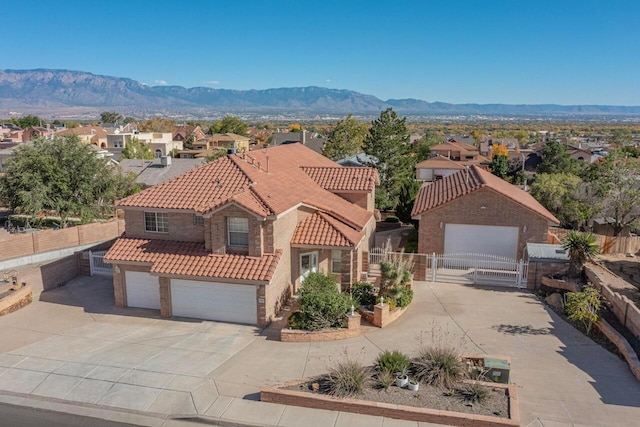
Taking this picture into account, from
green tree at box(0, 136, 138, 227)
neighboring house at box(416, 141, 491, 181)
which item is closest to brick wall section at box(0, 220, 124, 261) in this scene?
green tree at box(0, 136, 138, 227)

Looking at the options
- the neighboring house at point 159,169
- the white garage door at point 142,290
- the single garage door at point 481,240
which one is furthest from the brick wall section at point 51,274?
the neighboring house at point 159,169

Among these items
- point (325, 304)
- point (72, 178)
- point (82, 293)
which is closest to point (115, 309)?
point (82, 293)

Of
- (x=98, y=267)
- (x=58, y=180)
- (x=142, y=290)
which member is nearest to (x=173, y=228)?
(x=142, y=290)

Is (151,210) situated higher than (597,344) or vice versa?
(151,210)

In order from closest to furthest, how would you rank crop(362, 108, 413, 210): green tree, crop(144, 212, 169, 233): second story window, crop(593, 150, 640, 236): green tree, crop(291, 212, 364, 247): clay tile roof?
1. crop(291, 212, 364, 247): clay tile roof
2. crop(144, 212, 169, 233): second story window
3. crop(593, 150, 640, 236): green tree
4. crop(362, 108, 413, 210): green tree

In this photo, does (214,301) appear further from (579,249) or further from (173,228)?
(579,249)

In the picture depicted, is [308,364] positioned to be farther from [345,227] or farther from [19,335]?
[19,335]

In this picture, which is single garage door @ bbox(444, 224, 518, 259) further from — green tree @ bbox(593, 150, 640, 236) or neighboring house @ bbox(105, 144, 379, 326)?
green tree @ bbox(593, 150, 640, 236)
